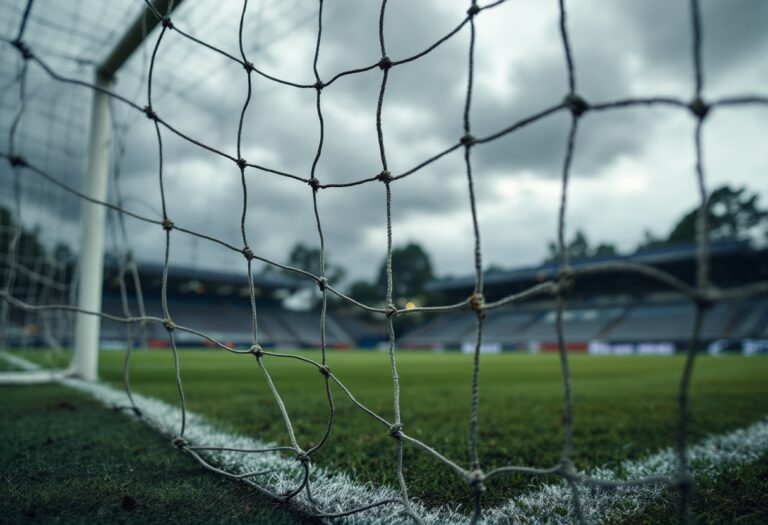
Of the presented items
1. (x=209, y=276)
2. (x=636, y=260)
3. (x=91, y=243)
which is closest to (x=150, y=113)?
(x=91, y=243)

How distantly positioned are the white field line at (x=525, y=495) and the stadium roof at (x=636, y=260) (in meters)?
9.97

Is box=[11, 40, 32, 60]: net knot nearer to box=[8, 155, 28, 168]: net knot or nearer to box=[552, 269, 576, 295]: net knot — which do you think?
box=[8, 155, 28, 168]: net knot

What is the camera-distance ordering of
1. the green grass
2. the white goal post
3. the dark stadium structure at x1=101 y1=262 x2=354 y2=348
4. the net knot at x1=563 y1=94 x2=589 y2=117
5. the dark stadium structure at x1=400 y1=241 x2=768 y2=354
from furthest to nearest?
the dark stadium structure at x1=101 y1=262 x2=354 y2=348 → the dark stadium structure at x1=400 y1=241 x2=768 y2=354 → the white goal post → the green grass → the net knot at x1=563 y1=94 x2=589 y2=117

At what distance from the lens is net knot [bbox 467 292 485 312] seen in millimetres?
954

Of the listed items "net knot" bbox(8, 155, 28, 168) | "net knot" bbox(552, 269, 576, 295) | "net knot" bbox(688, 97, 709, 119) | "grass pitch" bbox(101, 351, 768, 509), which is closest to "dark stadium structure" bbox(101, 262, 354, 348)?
Answer: "grass pitch" bbox(101, 351, 768, 509)

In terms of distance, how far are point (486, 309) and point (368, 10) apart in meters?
1.21

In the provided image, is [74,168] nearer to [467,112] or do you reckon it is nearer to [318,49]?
[318,49]

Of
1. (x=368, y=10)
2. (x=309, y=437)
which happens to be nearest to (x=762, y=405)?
(x=309, y=437)

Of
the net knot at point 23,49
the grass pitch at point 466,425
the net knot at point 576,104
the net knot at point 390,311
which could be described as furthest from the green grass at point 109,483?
the net knot at point 23,49

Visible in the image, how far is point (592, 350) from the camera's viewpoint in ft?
77.2

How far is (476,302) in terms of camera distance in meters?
0.97

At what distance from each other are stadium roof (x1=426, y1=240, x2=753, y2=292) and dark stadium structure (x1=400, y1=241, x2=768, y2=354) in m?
0.04

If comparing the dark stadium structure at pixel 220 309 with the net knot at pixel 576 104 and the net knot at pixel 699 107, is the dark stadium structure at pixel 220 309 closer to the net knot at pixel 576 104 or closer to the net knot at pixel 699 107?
the net knot at pixel 576 104

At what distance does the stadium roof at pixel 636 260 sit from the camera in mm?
19297
